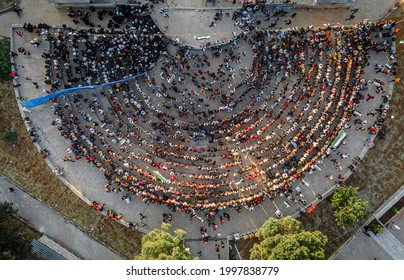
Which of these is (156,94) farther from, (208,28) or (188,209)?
(188,209)

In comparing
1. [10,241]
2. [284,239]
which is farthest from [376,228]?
[10,241]

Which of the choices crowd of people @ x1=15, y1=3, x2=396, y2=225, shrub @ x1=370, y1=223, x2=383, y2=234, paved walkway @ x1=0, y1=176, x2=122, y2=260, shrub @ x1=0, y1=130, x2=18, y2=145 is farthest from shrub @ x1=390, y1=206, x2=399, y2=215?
shrub @ x1=0, y1=130, x2=18, y2=145

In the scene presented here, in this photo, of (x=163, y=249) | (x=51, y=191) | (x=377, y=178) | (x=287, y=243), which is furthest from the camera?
(x=377, y=178)

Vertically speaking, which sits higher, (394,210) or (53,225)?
(53,225)

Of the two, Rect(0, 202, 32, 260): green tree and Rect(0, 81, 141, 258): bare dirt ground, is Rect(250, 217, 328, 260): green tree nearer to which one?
Rect(0, 81, 141, 258): bare dirt ground

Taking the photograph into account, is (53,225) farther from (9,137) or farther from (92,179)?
(9,137)
